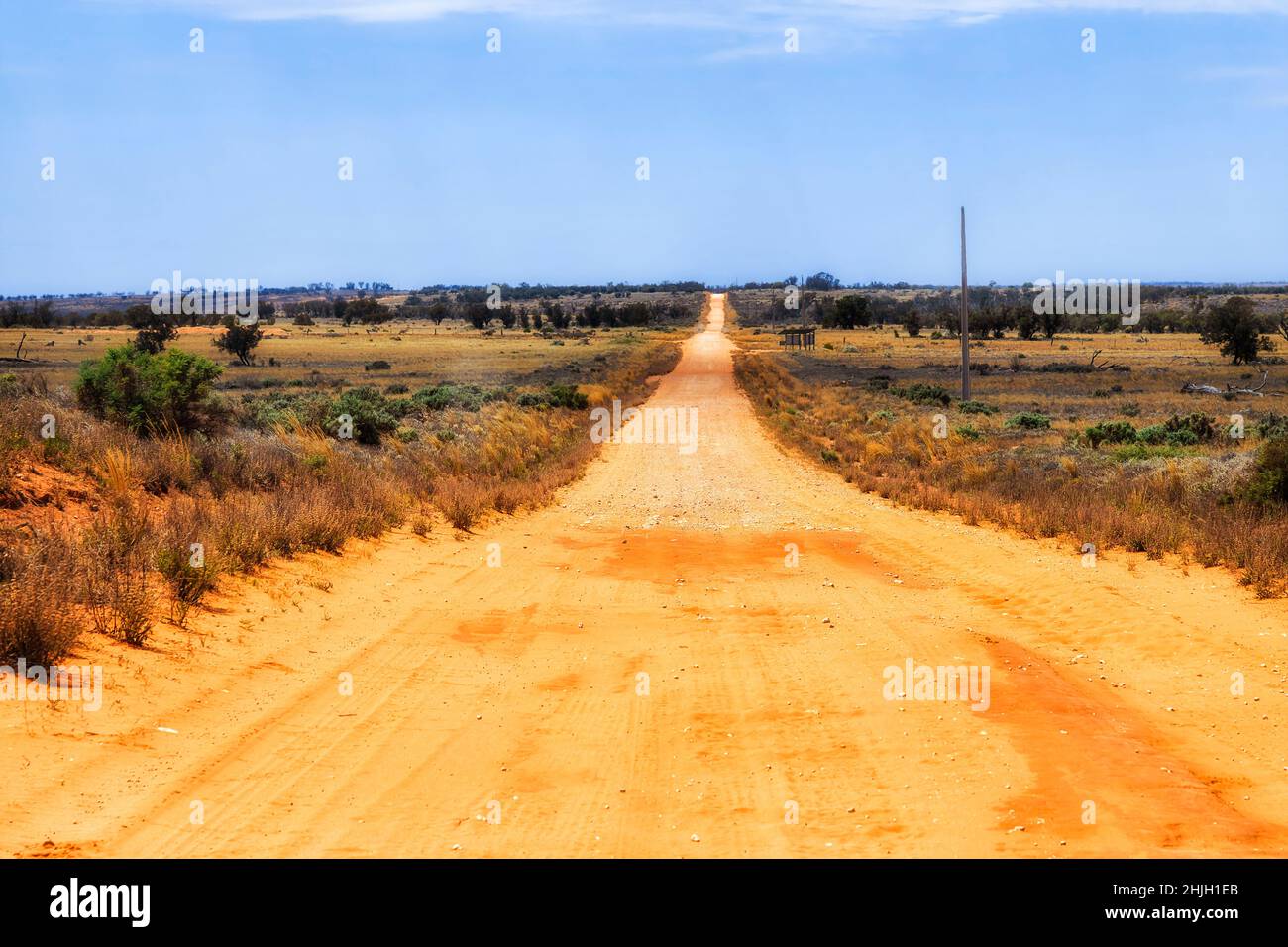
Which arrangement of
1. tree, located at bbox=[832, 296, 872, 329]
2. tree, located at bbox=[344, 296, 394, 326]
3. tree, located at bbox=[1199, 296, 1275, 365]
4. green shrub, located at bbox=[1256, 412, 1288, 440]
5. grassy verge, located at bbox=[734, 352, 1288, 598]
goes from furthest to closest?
1. tree, located at bbox=[344, 296, 394, 326]
2. tree, located at bbox=[832, 296, 872, 329]
3. tree, located at bbox=[1199, 296, 1275, 365]
4. green shrub, located at bbox=[1256, 412, 1288, 440]
5. grassy verge, located at bbox=[734, 352, 1288, 598]

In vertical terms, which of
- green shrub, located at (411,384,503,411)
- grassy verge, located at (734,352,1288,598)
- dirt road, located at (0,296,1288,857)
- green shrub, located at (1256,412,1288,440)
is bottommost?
dirt road, located at (0,296,1288,857)

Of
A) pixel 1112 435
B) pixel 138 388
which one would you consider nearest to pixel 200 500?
pixel 138 388

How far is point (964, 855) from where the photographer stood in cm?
530

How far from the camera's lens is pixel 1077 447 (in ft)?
72.7

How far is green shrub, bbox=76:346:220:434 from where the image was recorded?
651 inches

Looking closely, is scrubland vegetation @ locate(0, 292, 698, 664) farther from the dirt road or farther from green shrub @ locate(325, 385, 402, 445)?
the dirt road

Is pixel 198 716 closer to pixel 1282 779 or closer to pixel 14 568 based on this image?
pixel 14 568

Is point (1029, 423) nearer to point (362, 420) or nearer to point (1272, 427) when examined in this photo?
point (1272, 427)

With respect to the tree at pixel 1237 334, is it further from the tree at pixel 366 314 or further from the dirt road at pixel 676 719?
the tree at pixel 366 314

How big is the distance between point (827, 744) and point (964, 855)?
75.9 inches

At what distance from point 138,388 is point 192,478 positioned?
14.4 ft

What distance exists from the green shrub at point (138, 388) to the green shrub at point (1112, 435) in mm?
18063

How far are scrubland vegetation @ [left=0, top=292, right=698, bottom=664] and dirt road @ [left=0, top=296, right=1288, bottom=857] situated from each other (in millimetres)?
532

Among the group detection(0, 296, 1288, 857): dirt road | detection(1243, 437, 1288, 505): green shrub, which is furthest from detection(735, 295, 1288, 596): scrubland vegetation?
detection(0, 296, 1288, 857): dirt road
